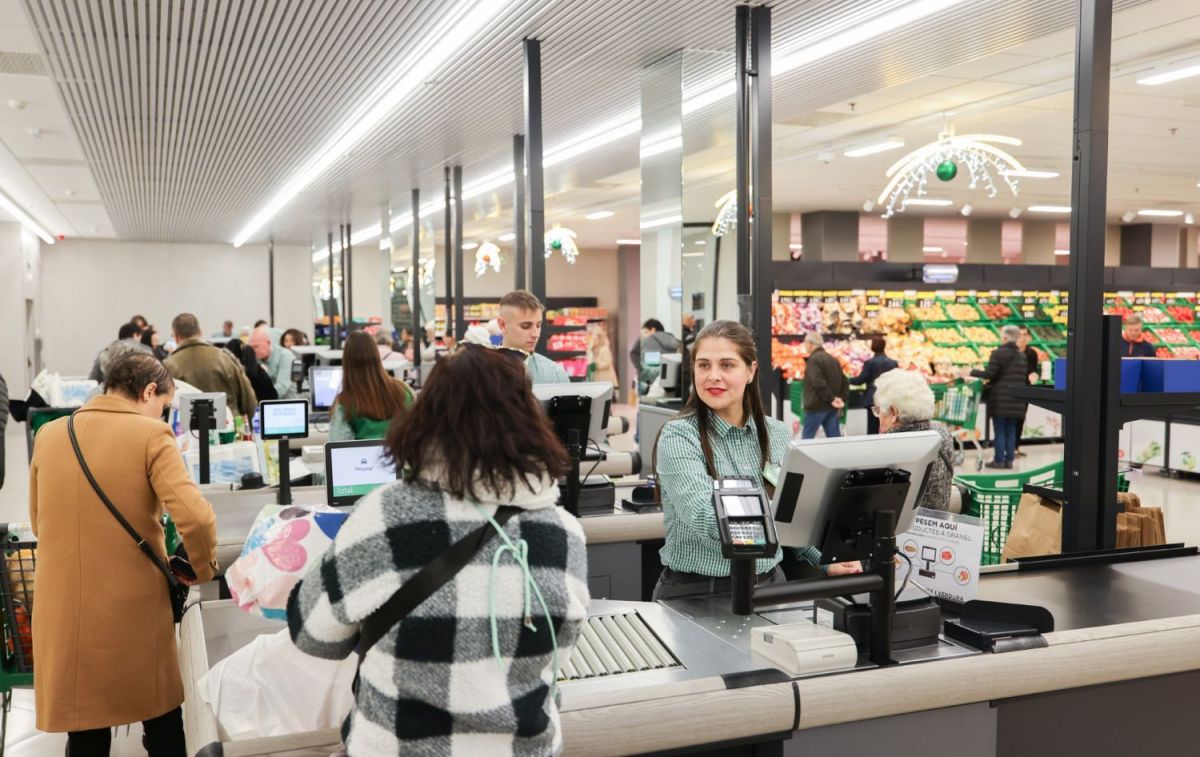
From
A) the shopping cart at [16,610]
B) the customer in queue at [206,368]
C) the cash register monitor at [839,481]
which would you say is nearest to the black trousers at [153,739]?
the shopping cart at [16,610]

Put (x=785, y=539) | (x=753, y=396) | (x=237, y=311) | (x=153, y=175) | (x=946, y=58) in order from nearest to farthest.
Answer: (x=785, y=539)
(x=753, y=396)
(x=946, y=58)
(x=153, y=175)
(x=237, y=311)

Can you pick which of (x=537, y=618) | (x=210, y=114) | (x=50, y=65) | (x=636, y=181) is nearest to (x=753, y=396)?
(x=537, y=618)

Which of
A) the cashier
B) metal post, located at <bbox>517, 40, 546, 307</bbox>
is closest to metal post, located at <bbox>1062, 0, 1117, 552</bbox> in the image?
metal post, located at <bbox>517, 40, 546, 307</bbox>

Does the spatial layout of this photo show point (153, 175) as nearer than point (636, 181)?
Yes

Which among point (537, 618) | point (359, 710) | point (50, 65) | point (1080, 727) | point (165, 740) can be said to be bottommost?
point (165, 740)

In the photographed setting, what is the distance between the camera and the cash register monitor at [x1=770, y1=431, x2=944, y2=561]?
7.07 ft

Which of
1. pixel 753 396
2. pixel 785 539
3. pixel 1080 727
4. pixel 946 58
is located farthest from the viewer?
pixel 946 58

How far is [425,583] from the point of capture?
146 cm

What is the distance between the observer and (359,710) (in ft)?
5.10

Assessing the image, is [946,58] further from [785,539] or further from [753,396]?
[785,539]

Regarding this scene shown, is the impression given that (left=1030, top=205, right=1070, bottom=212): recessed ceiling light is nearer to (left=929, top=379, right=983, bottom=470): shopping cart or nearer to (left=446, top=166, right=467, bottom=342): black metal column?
(left=929, top=379, right=983, bottom=470): shopping cart

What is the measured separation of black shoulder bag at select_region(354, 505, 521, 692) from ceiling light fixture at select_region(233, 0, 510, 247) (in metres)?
4.92

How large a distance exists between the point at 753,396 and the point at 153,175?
1195cm

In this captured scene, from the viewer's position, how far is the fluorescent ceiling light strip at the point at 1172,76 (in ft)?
25.2
